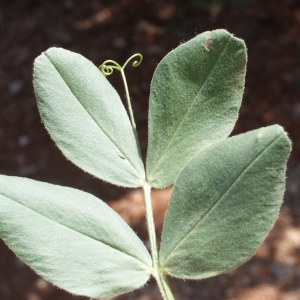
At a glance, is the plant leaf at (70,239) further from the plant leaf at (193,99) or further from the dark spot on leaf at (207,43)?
the dark spot on leaf at (207,43)

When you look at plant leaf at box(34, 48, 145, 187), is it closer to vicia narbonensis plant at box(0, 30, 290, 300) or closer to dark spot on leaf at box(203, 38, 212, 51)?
vicia narbonensis plant at box(0, 30, 290, 300)

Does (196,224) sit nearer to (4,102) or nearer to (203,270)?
(203,270)

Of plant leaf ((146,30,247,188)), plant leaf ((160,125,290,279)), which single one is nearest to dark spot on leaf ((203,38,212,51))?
plant leaf ((146,30,247,188))

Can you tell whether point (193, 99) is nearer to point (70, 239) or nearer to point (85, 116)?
point (85, 116)

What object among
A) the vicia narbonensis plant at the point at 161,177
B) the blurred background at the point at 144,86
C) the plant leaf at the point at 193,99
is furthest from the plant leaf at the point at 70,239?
the blurred background at the point at 144,86

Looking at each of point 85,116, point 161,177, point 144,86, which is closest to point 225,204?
point 161,177

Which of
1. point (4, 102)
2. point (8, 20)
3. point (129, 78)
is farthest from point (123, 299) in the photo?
point (8, 20)

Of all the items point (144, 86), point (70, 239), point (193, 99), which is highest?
point (193, 99)
